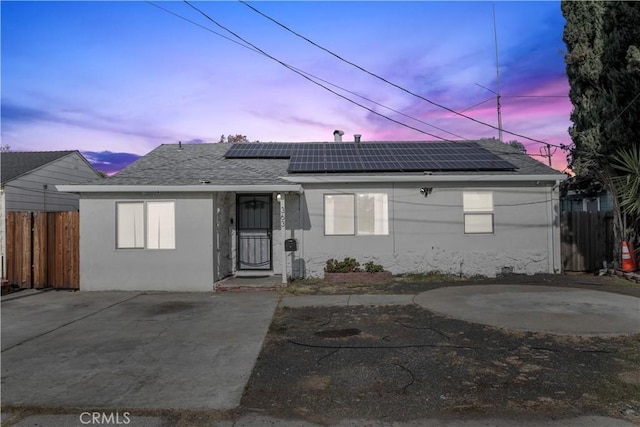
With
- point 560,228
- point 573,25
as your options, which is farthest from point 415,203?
point 573,25

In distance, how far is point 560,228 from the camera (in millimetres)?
12336

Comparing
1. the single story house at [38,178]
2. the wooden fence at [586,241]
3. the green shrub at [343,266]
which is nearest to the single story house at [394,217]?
the green shrub at [343,266]

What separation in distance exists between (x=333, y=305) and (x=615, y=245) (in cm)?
882

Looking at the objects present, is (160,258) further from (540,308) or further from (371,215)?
(540,308)

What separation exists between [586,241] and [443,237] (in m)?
4.49

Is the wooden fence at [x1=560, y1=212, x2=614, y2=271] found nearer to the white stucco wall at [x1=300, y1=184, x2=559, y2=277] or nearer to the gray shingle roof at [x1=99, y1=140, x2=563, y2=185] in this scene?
the white stucco wall at [x1=300, y1=184, x2=559, y2=277]

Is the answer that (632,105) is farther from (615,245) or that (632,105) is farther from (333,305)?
(333,305)

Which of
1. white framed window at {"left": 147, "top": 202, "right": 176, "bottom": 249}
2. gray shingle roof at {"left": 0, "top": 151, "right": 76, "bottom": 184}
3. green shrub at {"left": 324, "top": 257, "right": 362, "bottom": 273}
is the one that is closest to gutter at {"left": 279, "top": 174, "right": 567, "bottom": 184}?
green shrub at {"left": 324, "top": 257, "right": 362, "bottom": 273}

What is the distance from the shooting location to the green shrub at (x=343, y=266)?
1130cm

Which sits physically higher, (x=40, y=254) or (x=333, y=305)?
(x=40, y=254)

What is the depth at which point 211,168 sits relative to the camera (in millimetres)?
12328

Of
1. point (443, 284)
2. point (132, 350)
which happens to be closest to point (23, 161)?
point (132, 350)

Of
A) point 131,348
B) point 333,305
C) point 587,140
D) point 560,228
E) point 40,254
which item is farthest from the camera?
point 560,228

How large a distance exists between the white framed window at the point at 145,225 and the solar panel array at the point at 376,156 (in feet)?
11.8
